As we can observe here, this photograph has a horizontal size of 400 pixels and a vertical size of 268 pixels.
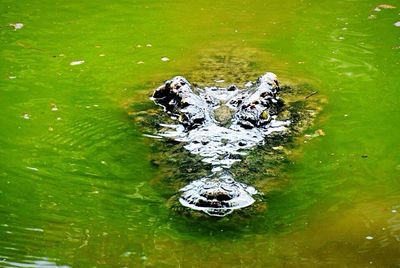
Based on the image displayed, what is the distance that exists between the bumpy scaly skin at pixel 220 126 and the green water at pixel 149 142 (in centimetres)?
19

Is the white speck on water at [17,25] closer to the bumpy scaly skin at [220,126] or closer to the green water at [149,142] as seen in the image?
the green water at [149,142]

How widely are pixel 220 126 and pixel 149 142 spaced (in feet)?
1.95

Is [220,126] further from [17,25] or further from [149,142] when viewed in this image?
[17,25]

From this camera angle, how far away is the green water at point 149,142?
4133 millimetres

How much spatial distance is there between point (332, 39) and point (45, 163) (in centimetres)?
415

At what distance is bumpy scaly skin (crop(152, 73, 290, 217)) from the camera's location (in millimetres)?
4457

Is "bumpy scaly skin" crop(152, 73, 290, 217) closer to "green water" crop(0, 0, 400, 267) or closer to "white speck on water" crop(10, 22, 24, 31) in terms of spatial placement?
"green water" crop(0, 0, 400, 267)

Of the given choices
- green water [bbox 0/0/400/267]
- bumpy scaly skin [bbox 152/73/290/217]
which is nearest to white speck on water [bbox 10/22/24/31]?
green water [bbox 0/0/400/267]

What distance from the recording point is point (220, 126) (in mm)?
5449

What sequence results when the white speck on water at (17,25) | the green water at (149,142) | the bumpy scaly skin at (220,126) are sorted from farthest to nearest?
1. the white speck on water at (17,25)
2. the bumpy scaly skin at (220,126)
3. the green water at (149,142)

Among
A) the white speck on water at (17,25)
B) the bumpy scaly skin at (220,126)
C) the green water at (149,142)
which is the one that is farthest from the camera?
the white speck on water at (17,25)

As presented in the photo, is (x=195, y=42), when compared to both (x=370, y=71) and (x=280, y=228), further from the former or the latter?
(x=280, y=228)

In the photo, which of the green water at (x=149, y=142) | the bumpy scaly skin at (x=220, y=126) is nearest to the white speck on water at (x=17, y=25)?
the green water at (x=149, y=142)

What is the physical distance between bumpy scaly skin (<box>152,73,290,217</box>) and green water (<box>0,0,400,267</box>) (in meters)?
0.19
